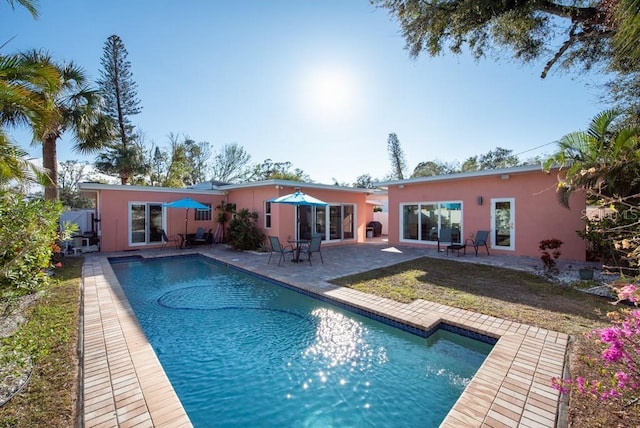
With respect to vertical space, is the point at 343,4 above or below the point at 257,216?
above

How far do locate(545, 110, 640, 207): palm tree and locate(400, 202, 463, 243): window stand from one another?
13.4 feet

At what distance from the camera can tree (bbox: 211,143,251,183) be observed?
110ft

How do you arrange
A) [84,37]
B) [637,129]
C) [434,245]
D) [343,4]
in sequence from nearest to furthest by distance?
[637,129] < [343,4] < [84,37] < [434,245]

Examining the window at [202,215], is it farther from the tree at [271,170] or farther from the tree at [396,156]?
the tree at [396,156]

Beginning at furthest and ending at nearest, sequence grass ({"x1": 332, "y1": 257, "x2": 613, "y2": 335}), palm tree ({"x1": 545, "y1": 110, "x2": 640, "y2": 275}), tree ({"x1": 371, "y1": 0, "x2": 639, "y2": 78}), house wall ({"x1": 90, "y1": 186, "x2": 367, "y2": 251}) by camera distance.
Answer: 1. house wall ({"x1": 90, "y1": 186, "x2": 367, "y2": 251})
2. tree ({"x1": 371, "y1": 0, "x2": 639, "y2": 78})
3. palm tree ({"x1": 545, "y1": 110, "x2": 640, "y2": 275})
4. grass ({"x1": 332, "y1": 257, "x2": 613, "y2": 335})

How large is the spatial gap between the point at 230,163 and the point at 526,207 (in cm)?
3008

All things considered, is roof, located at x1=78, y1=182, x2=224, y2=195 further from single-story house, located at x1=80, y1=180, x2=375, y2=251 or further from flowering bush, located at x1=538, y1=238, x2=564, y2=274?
flowering bush, located at x1=538, y1=238, x2=564, y2=274

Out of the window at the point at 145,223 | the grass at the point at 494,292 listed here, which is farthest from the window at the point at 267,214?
the grass at the point at 494,292

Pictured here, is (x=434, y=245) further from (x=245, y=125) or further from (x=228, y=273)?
(x=245, y=125)

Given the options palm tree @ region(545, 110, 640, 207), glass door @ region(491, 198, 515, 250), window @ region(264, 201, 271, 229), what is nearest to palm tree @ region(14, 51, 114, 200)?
window @ region(264, 201, 271, 229)

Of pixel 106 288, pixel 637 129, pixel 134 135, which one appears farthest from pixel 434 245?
pixel 134 135

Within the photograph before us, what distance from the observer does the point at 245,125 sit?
19578 millimetres

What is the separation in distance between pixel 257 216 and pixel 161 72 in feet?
23.3

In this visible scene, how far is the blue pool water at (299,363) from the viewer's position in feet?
10.2
